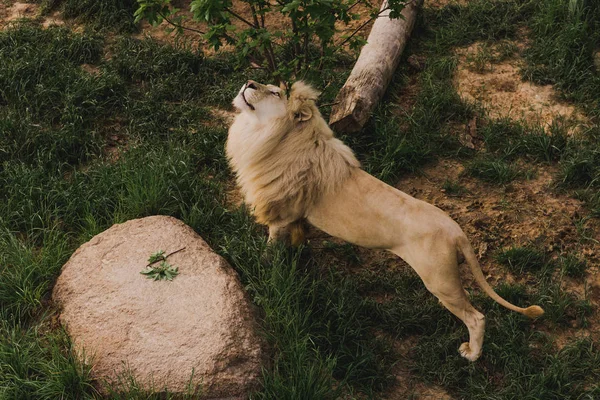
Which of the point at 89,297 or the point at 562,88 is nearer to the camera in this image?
the point at 89,297

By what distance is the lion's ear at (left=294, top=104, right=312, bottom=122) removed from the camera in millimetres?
4191

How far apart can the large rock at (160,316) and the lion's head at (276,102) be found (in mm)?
948

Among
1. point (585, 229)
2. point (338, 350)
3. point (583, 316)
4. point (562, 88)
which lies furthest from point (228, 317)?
point (562, 88)

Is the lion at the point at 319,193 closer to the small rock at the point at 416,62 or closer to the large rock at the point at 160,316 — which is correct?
the large rock at the point at 160,316

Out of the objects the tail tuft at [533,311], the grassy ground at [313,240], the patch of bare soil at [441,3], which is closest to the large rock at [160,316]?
the grassy ground at [313,240]

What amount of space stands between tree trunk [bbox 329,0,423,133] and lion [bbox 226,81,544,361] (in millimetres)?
1079

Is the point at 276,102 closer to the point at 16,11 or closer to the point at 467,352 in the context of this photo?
the point at 467,352

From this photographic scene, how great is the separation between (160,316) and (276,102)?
1.43m

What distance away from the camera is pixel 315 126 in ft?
13.9

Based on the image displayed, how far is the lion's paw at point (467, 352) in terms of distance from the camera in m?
4.11

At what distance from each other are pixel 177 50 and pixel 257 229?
7.66ft

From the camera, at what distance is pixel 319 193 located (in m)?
4.21

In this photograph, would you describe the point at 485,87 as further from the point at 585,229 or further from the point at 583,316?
the point at 583,316

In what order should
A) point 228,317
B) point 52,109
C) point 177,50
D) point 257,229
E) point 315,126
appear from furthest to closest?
point 177,50, point 52,109, point 257,229, point 315,126, point 228,317
